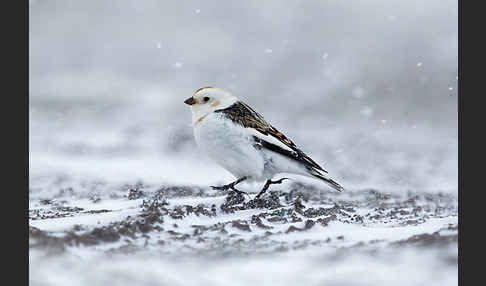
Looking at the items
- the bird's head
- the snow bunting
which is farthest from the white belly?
the bird's head

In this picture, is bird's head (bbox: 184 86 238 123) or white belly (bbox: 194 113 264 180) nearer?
white belly (bbox: 194 113 264 180)

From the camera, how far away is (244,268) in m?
5.48

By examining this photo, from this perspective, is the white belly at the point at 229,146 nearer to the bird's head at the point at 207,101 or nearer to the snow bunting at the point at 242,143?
the snow bunting at the point at 242,143

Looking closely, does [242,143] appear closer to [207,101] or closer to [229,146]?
[229,146]

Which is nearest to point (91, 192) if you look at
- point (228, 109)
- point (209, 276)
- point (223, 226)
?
point (228, 109)

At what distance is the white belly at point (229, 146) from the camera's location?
304 inches

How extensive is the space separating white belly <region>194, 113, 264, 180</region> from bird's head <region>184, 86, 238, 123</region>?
192 mm

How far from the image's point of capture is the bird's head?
806 centimetres

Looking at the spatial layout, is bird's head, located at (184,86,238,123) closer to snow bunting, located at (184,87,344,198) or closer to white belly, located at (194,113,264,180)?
snow bunting, located at (184,87,344,198)

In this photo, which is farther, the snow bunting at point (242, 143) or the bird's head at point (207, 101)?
the bird's head at point (207, 101)

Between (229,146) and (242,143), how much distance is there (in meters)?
0.15

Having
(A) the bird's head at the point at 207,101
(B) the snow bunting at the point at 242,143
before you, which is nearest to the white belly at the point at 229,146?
(B) the snow bunting at the point at 242,143

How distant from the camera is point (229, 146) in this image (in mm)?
7715

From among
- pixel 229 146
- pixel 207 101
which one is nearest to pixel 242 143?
pixel 229 146
